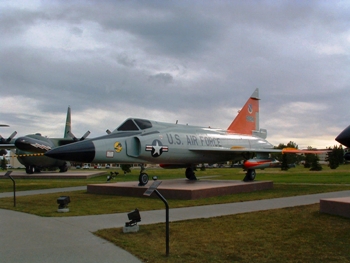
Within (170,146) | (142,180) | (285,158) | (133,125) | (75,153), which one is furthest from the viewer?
(285,158)

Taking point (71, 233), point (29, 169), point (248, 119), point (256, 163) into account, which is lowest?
point (71, 233)

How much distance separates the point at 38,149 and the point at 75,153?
14181 millimetres

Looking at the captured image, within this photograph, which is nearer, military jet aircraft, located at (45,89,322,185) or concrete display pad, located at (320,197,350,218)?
concrete display pad, located at (320,197,350,218)

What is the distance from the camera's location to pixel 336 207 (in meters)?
8.76

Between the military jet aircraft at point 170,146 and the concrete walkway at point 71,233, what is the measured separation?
3.75 metres

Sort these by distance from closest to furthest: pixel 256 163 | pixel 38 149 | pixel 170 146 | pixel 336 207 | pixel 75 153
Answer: pixel 336 207
pixel 75 153
pixel 170 146
pixel 256 163
pixel 38 149

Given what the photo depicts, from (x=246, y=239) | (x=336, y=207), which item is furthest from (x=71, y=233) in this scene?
(x=336, y=207)

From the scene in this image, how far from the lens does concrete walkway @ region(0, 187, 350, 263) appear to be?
560cm

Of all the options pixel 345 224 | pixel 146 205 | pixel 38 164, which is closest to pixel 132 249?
pixel 345 224

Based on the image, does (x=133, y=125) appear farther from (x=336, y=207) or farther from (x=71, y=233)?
(x=336, y=207)

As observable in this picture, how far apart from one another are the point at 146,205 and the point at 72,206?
2319 mm

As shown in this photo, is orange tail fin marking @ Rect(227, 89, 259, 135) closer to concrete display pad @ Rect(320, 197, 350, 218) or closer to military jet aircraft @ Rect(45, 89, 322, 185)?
military jet aircraft @ Rect(45, 89, 322, 185)

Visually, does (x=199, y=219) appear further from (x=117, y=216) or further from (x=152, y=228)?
(x=117, y=216)

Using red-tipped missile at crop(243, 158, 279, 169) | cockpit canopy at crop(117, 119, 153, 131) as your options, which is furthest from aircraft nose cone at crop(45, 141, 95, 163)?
red-tipped missile at crop(243, 158, 279, 169)
